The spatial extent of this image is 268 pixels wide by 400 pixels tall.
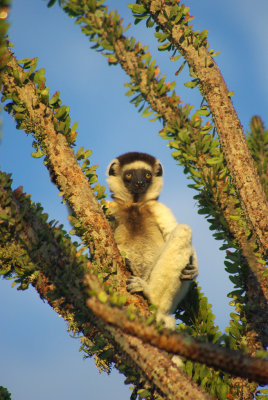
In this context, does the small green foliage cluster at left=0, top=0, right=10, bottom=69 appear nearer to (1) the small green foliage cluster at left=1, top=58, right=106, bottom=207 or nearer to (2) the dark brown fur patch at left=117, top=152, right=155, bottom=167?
(1) the small green foliage cluster at left=1, top=58, right=106, bottom=207

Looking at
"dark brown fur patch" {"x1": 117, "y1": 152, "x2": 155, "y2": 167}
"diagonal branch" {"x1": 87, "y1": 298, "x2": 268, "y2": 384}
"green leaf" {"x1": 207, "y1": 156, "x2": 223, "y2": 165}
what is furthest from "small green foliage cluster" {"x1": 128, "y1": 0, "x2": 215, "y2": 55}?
"diagonal branch" {"x1": 87, "y1": 298, "x2": 268, "y2": 384}

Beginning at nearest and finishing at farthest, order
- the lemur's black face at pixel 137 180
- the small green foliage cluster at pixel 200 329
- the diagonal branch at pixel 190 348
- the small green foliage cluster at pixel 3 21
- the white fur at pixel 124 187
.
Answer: the diagonal branch at pixel 190 348, the small green foliage cluster at pixel 3 21, the small green foliage cluster at pixel 200 329, the lemur's black face at pixel 137 180, the white fur at pixel 124 187

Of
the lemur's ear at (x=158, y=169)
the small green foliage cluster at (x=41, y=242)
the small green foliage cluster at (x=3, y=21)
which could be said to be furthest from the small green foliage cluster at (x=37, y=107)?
the lemur's ear at (x=158, y=169)

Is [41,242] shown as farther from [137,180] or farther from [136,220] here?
[137,180]

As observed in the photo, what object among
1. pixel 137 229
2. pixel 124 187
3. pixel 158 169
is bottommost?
pixel 137 229

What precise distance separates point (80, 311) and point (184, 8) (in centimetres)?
454

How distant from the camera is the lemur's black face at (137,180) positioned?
8.98 meters

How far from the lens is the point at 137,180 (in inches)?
Result: 353

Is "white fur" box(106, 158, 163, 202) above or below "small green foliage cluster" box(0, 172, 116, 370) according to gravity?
above

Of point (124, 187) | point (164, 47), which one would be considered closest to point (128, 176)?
point (124, 187)

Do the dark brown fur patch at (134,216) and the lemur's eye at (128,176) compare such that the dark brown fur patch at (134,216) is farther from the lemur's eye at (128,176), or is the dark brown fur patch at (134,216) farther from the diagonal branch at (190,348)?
the diagonal branch at (190,348)

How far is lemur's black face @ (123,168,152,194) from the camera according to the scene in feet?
29.5

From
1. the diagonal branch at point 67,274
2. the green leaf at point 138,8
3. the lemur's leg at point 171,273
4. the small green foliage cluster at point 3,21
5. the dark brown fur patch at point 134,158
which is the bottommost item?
the diagonal branch at point 67,274

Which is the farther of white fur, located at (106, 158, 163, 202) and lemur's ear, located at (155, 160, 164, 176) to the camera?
lemur's ear, located at (155, 160, 164, 176)
